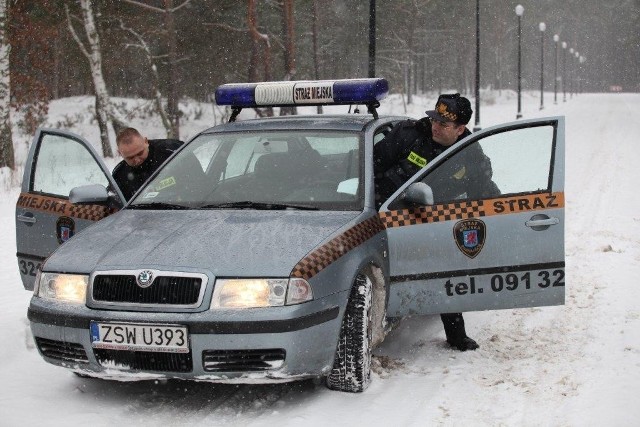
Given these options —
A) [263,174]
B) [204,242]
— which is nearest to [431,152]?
[263,174]

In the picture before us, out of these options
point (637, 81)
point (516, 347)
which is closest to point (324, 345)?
point (516, 347)

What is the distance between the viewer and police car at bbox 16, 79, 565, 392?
13.9ft

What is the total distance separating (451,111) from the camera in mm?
5859

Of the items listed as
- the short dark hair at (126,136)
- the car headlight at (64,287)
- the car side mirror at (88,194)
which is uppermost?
the short dark hair at (126,136)

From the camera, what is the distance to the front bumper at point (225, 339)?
418 cm

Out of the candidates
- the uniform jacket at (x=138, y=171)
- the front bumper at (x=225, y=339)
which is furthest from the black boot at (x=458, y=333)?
the uniform jacket at (x=138, y=171)

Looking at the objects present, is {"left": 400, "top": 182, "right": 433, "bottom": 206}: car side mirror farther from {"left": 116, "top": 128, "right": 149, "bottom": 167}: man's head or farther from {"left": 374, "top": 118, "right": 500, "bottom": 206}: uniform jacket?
{"left": 116, "top": 128, "right": 149, "bottom": 167}: man's head

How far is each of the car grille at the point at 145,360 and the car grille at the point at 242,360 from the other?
0.10m

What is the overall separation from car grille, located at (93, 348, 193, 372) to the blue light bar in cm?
251

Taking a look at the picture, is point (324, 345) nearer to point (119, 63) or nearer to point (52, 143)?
point (52, 143)

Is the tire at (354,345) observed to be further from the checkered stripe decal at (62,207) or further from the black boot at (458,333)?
the checkered stripe decal at (62,207)

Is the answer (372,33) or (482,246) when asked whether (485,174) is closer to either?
(482,246)

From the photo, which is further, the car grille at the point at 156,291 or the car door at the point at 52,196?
the car door at the point at 52,196

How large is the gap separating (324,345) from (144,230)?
1.29 metres
